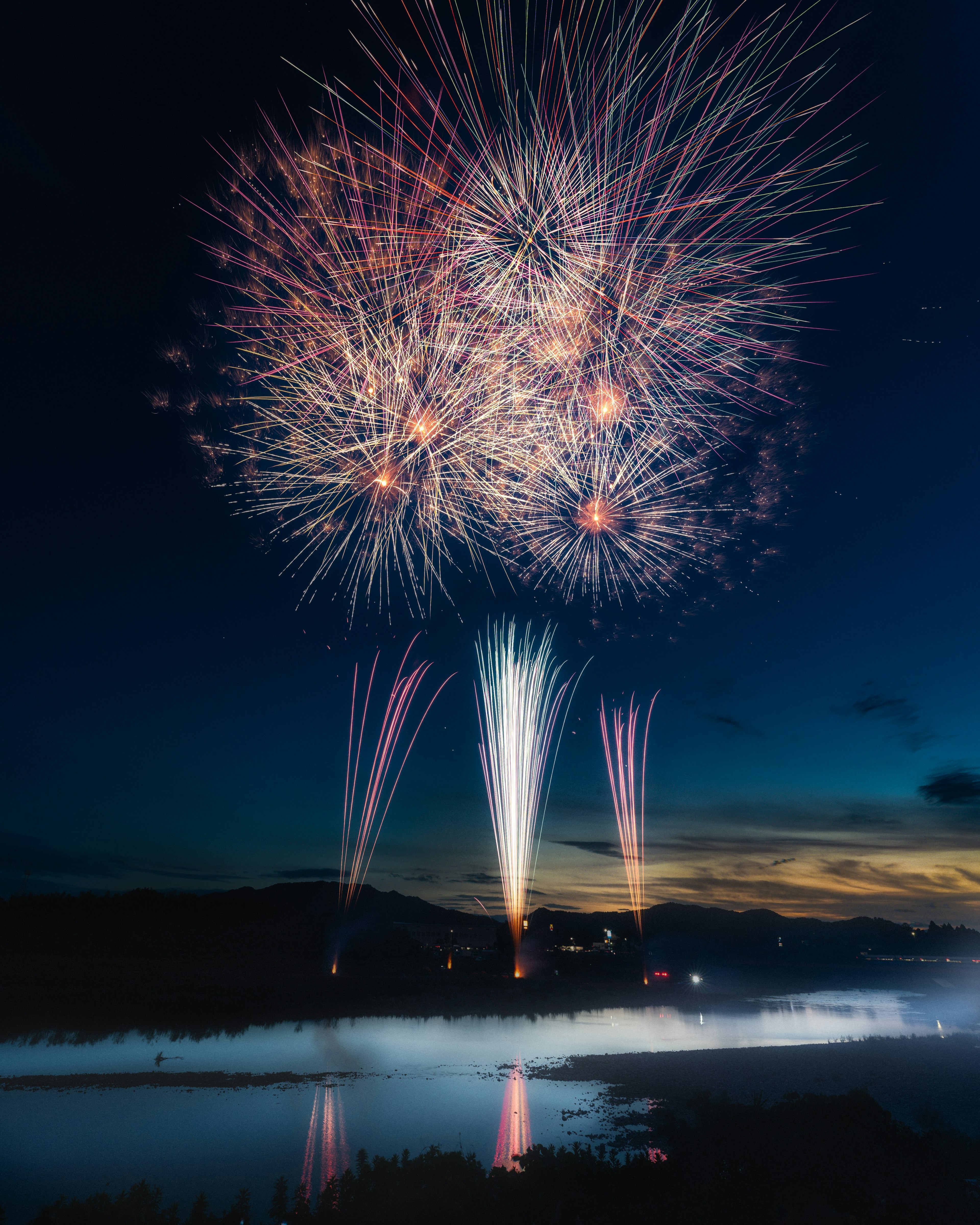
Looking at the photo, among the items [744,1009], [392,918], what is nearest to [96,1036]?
[744,1009]

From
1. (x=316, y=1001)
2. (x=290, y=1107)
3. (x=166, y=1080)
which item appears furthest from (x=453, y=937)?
(x=290, y=1107)

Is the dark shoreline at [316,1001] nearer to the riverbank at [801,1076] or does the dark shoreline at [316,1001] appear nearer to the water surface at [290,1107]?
the water surface at [290,1107]

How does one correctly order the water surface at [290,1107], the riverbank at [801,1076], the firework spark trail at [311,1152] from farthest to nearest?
the riverbank at [801,1076] < the water surface at [290,1107] < the firework spark trail at [311,1152]

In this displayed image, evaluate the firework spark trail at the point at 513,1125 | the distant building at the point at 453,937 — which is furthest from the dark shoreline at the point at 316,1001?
the distant building at the point at 453,937

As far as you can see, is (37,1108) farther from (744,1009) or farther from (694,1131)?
(744,1009)

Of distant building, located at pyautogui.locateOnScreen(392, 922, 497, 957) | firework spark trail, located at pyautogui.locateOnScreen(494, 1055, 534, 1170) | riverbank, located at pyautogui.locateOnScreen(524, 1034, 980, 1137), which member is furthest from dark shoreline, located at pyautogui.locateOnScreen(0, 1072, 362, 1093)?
distant building, located at pyautogui.locateOnScreen(392, 922, 497, 957)

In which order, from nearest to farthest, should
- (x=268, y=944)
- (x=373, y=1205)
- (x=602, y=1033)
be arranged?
(x=373, y=1205) → (x=602, y=1033) → (x=268, y=944)

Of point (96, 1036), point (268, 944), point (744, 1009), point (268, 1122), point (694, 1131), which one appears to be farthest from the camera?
point (268, 944)
